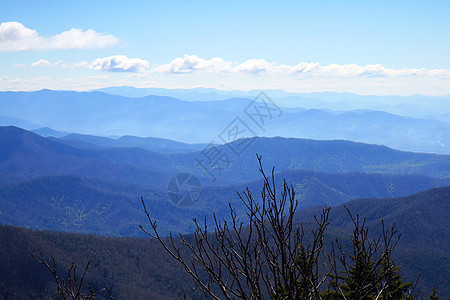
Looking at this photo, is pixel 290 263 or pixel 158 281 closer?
pixel 290 263

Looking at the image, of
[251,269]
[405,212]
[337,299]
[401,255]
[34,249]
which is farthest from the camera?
[405,212]

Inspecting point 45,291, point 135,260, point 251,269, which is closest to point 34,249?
point 45,291

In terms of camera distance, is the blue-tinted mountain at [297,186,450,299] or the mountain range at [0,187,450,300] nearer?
the mountain range at [0,187,450,300]

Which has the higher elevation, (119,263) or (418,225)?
(119,263)

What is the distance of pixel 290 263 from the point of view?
17.0 ft

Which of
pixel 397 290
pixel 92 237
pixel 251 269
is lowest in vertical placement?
pixel 92 237

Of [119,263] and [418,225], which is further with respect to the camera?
[418,225]

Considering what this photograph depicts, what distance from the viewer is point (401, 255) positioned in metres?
112

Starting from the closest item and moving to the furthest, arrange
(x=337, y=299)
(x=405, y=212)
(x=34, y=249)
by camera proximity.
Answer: (x=337, y=299) → (x=34, y=249) → (x=405, y=212)

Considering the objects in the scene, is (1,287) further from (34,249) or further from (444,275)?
(444,275)

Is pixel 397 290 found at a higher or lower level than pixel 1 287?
higher

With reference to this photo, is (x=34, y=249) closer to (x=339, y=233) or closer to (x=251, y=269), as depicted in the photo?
(x=339, y=233)

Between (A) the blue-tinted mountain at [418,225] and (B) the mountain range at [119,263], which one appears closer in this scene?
(B) the mountain range at [119,263]

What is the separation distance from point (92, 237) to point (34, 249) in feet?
64.6
